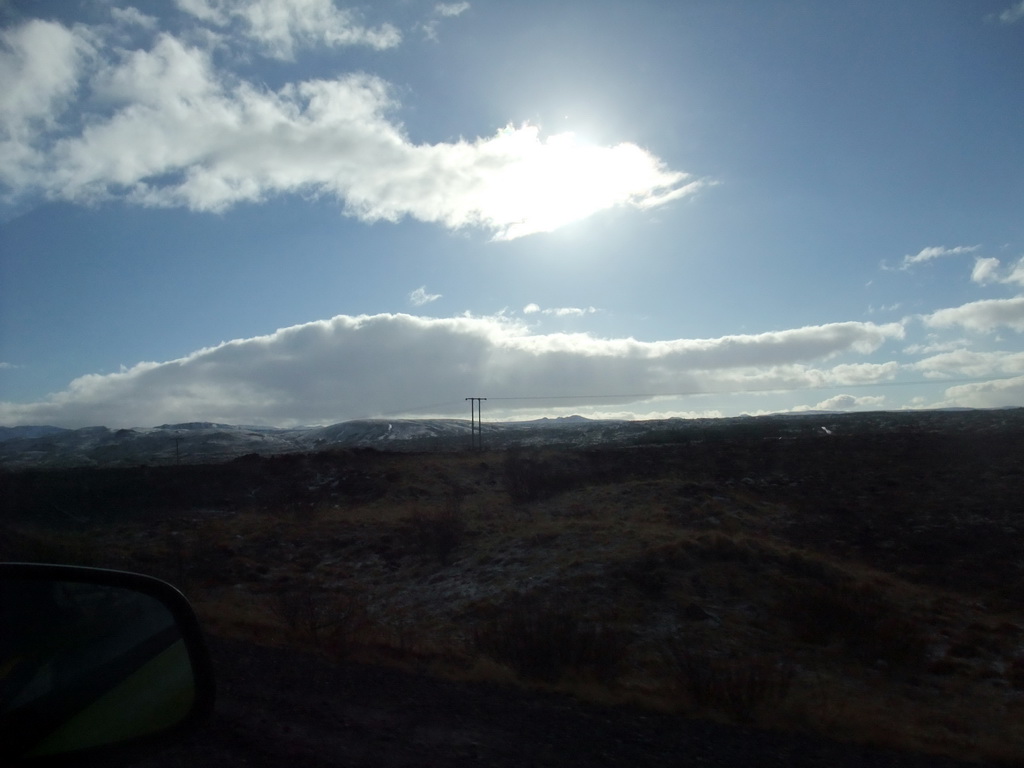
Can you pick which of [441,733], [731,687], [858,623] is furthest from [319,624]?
[858,623]

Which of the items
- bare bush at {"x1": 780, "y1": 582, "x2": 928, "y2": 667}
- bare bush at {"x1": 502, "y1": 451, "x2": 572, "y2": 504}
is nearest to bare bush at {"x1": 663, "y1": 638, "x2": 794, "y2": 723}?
bare bush at {"x1": 780, "y1": 582, "x2": 928, "y2": 667}

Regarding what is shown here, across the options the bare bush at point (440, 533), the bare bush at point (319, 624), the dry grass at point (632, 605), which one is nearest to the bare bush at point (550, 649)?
the dry grass at point (632, 605)

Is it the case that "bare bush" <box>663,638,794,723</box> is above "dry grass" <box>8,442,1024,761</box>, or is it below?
above

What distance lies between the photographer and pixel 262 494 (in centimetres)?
4144

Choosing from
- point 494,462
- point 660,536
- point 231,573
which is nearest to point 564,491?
point 494,462

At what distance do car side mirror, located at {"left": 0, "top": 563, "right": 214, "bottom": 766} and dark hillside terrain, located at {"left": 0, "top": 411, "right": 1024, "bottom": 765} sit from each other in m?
2.41

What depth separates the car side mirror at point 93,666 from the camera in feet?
10.3

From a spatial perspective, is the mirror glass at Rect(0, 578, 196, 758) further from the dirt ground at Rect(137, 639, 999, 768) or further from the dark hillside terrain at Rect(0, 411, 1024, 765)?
the dark hillside terrain at Rect(0, 411, 1024, 765)

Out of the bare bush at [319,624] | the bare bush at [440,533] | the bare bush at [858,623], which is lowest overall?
the bare bush at [858,623]

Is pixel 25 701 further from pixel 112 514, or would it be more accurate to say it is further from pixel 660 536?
pixel 112 514

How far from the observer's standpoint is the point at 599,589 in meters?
18.9

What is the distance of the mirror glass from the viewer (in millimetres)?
3121

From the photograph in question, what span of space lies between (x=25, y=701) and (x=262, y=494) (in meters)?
40.4

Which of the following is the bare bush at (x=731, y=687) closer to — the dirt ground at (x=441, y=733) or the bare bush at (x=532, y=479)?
the dirt ground at (x=441, y=733)
